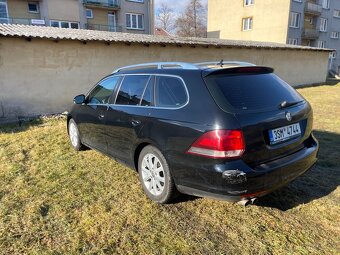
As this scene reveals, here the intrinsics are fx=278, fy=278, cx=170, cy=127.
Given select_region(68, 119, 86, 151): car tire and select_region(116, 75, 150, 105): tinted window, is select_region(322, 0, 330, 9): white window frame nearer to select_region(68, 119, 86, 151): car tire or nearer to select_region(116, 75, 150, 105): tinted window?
select_region(68, 119, 86, 151): car tire

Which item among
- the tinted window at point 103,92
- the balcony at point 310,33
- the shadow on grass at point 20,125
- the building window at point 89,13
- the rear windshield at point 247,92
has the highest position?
the building window at point 89,13

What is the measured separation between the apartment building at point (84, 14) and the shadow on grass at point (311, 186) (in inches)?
1119

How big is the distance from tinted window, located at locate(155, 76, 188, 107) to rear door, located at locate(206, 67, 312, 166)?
35cm

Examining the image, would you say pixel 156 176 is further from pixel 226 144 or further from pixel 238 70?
pixel 238 70

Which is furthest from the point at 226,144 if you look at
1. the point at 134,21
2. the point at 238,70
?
the point at 134,21

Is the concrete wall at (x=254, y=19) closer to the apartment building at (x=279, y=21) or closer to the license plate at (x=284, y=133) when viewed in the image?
the apartment building at (x=279, y=21)

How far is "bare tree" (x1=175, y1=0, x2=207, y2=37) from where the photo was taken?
200ft

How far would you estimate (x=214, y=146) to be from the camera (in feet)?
8.88

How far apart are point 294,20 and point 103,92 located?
36.1 metres

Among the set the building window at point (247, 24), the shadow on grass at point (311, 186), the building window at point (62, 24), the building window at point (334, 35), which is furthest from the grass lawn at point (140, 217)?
the building window at point (334, 35)

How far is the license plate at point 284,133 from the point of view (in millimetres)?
2900

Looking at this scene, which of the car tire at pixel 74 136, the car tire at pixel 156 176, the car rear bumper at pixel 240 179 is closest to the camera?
the car rear bumper at pixel 240 179

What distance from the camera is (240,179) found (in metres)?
2.65

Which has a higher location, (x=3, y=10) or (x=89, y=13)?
(x=89, y=13)
